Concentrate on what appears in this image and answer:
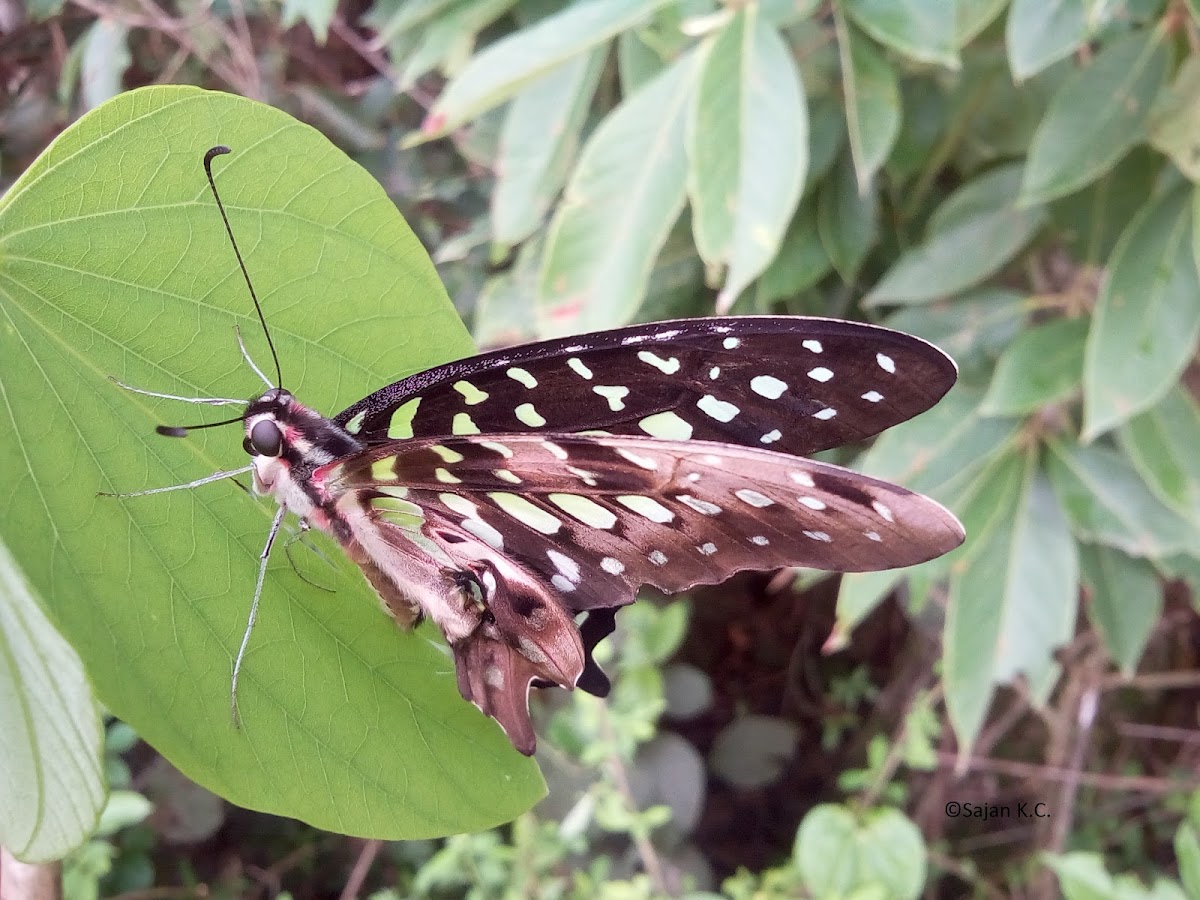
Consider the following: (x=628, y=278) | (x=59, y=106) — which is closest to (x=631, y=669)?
(x=628, y=278)

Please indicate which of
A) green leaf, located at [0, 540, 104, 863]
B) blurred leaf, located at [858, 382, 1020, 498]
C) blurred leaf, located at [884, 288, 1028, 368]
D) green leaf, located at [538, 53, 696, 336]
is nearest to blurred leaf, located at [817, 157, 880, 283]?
blurred leaf, located at [884, 288, 1028, 368]

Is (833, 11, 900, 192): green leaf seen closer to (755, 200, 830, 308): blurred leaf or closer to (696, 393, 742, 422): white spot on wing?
(755, 200, 830, 308): blurred leaf

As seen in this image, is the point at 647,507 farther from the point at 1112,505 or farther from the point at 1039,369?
the point at 1112,505

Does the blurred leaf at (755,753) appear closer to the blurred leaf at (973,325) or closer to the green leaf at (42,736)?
the blurred leaf at (973,325)

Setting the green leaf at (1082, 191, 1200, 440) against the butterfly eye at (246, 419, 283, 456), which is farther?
the green leaf at (1082, 191, 1200, 440)

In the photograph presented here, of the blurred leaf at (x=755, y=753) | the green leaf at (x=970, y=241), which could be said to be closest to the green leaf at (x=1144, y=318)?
the green leaf at (x=970, y=241)
